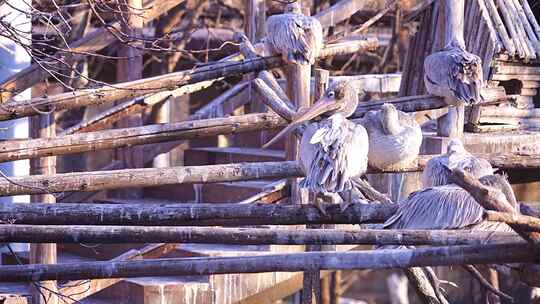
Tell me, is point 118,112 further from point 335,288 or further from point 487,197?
point 335,288

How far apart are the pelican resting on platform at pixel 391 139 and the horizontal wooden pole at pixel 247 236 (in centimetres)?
183

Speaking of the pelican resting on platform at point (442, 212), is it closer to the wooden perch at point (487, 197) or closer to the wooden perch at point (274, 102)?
the wooden perch at point (487, 197)

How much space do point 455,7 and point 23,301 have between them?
3876 mm

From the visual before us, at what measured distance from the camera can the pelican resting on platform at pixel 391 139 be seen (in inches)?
246

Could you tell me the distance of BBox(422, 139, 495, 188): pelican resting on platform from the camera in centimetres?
557

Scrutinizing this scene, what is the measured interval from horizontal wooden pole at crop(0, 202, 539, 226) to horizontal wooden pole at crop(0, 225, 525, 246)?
1.88 feet

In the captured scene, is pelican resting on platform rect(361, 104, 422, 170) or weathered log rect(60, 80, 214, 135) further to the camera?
weathered log rect(60, 80, 214, 135)

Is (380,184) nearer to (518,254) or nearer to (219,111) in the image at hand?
(219,111)

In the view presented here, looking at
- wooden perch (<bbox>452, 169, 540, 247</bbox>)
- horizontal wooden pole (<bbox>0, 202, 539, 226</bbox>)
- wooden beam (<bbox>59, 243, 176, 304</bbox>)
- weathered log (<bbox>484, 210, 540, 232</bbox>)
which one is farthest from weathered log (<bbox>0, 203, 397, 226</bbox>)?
wooden beam (<bbox>59, 243, 176, 304</bbox>)

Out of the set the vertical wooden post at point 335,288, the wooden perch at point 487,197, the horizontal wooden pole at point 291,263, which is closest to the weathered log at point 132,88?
the horizontal wooden pole at point 291,263

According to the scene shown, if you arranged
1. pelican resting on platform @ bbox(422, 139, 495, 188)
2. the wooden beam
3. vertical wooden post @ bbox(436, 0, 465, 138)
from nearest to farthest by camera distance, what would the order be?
pelican resting on platform @ bbox(422, 139, 495, 188), the wooden beam, vertical wooden post @ bbox(436, 0, 465, 138)

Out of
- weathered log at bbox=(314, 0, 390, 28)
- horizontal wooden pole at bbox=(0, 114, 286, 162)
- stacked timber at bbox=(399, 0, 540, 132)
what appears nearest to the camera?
horizontal wooden pole at bbox=(0, 114, 286, 162)

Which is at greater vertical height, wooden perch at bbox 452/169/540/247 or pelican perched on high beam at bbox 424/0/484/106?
pelican perched on high beam at bbox 424/0/484/106

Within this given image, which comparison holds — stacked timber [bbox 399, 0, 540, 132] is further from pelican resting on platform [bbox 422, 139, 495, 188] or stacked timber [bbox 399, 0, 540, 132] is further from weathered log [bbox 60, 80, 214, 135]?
pelican resting on platform [bbox 422, 139, 495, 188]
